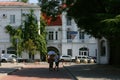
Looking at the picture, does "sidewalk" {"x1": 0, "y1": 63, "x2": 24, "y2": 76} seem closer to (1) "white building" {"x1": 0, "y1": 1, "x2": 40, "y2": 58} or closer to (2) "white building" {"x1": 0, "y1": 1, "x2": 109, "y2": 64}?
(2) "white building" {"x1": 0, "y1": 1, "x2": 109, "y2": 64}

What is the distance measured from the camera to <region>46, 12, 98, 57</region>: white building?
93.6 m

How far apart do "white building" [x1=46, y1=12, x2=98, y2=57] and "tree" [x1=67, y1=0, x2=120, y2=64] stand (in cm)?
5228

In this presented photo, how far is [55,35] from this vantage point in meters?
95.0

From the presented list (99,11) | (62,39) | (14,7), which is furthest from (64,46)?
(99,11)

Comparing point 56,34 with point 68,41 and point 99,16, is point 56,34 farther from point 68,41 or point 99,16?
point 99,16

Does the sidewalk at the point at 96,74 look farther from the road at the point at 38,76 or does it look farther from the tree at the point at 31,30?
the tree at the point at 31,30

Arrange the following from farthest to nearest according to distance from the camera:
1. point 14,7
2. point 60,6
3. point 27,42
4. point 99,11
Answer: point 14,7, point 27,42, point 60,6, point 99,11

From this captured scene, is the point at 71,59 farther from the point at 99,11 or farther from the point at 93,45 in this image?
the point at 99,11

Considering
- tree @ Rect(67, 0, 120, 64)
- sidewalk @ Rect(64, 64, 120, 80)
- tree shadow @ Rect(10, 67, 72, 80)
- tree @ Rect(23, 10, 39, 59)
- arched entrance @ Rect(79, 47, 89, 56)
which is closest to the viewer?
sidewalk @ Rect(64, 64, 120, 80)

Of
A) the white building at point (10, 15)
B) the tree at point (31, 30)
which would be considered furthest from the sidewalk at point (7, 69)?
the white building at point (10, 15)

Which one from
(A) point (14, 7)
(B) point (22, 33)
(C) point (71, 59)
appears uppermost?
(A) point (14, 7)

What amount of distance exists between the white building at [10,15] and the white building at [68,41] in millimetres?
7501

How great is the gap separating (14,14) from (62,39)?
1223 centimetres

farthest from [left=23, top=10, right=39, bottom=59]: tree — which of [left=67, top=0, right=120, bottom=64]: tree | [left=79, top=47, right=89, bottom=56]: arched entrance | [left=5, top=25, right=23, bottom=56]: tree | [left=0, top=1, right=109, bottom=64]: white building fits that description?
[left=67, top=0, right=120, bottom=64]: tree
